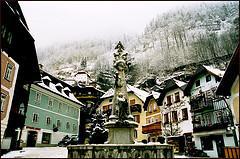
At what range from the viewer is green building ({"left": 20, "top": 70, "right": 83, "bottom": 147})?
25.3 metres

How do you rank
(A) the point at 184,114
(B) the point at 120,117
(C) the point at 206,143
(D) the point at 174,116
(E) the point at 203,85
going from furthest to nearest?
(D) the point at 174,116 → (A) the point at 184,114 → (E) the point at 203,85 → (C) the point at 206,143 → (B) the point at 120,117

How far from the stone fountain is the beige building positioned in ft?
20.7

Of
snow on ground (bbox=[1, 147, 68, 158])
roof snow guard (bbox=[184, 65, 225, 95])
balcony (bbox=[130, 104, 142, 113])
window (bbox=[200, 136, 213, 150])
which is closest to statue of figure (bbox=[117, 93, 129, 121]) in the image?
snow on ground (bbox=[1, 147, 68, 158])

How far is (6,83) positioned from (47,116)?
15.2m

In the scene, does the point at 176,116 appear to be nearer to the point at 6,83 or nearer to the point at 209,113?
the point at 209,113

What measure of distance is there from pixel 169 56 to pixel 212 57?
47.0ft

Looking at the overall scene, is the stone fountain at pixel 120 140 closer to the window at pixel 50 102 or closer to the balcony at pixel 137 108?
the window at pixel 50 102

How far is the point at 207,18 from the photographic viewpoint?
229 feet

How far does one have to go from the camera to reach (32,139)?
25297mm

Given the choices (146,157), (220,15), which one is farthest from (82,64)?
(146,157)

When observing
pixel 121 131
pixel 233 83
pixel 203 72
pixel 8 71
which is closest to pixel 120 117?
pixel 121 131

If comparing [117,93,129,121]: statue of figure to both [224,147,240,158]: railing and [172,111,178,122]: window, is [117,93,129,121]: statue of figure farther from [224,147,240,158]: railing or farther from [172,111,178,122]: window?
[172,111,178,122]: window

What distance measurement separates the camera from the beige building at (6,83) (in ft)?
43.9

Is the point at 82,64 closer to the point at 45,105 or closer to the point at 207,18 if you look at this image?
the point at 207,18
